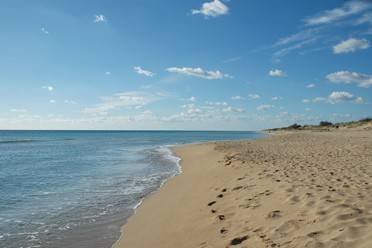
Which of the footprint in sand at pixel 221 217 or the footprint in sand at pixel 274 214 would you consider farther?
the footprint in sand at pixel 221 217

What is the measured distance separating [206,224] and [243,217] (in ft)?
2.65

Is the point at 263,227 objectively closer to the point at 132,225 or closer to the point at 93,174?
the point at 132,225

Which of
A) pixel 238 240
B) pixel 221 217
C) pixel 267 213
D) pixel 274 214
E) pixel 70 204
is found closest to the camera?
pixel 238 240

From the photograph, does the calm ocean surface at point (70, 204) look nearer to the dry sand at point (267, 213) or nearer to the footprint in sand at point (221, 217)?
the dry sand at point (267, 213)

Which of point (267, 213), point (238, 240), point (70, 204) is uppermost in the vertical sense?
point (267, 213)

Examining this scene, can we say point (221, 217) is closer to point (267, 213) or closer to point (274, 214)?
point (267, 213)

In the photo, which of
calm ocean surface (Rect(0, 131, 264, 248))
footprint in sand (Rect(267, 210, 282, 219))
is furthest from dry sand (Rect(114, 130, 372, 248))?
calm ocean surface (Rect(0, 131, 264, 248))

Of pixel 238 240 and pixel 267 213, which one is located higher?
pixel 267 213

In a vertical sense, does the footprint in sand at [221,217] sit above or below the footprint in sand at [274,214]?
below

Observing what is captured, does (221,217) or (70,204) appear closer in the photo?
(221,217)

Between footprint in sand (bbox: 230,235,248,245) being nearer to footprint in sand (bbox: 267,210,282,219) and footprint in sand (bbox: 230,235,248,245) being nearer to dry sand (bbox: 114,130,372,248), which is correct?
dry sand (bbox: 114,130,372,248)

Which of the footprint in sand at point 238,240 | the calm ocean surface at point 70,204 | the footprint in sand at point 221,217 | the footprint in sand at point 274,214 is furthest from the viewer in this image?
the calm ocean surface at point 70,204

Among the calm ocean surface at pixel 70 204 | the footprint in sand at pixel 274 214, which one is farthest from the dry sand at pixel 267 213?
the calm ocean surface at pixel 70 204

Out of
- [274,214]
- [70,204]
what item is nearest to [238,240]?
[274,214]
